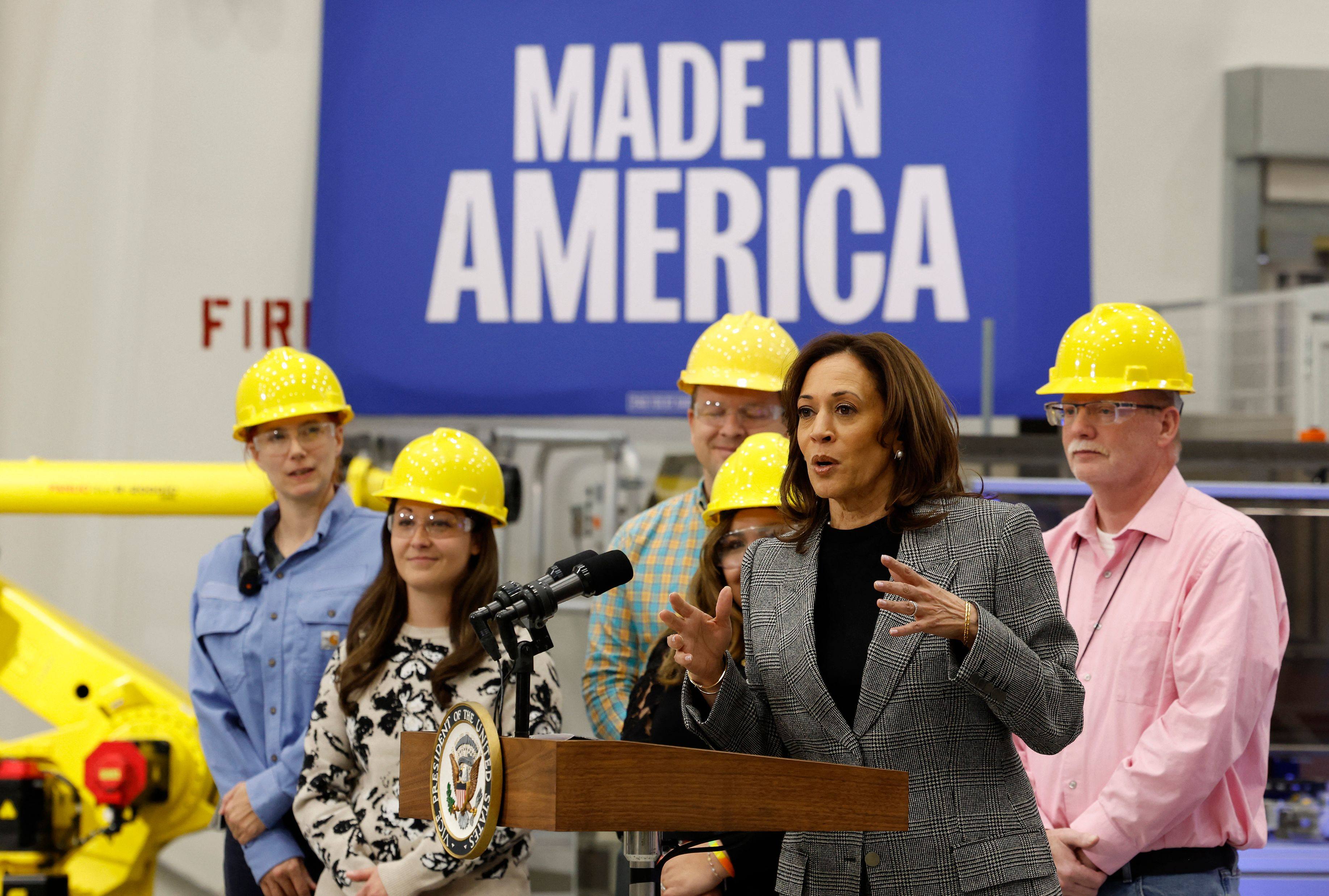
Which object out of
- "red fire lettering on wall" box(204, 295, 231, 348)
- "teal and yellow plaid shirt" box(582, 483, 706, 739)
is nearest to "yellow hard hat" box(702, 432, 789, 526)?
"teal and yellow plaid shirt" box(582, 483, 706, 739)

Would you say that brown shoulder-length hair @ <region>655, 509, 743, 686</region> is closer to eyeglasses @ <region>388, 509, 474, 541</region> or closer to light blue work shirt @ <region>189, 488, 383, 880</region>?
eyeglasses @ <region>388, 509, 474, 541</region>

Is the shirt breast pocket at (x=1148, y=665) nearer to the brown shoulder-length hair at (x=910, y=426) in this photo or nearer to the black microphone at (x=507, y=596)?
the brown shoulder-length hair at (x=910, y=426)

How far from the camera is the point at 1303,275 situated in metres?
6.07

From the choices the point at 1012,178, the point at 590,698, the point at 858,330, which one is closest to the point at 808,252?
the point at 858,330

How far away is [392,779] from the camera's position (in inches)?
93.4

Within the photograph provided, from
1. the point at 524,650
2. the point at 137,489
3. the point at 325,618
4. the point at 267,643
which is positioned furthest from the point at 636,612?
the point at 137,489

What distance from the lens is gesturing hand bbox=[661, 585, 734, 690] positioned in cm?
155

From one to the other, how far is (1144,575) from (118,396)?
5080 mm

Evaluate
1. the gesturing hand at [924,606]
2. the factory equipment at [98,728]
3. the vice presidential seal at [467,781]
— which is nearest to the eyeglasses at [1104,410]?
the gesturing hand at [924,606]

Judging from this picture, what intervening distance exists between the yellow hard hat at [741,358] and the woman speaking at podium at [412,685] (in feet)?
Result: 1.73

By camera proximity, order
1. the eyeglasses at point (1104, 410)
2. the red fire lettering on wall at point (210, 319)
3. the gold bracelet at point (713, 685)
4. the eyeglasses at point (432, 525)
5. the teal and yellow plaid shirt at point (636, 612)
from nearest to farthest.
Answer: the gold bracelet at point (713, 685) → the eyeglasses at point (1104, 410) → the eyeglasses at point (432, 525) → the teal and yellow plaid shirt at point (636, 612) → the red fire lettering on wall at point (210, 319)

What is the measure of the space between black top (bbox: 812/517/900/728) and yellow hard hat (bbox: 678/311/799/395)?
3.74 feet

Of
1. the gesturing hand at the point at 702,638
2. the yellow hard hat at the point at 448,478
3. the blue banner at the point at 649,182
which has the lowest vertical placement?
the gesturing hand at the point at 702,638

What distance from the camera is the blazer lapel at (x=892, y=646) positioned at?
154cm
